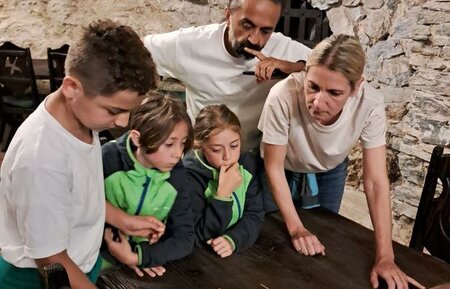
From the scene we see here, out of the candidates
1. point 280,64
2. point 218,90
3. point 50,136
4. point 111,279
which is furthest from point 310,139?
point 50,136

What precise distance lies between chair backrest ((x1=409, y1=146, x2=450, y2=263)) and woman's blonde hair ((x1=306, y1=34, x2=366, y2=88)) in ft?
1.35

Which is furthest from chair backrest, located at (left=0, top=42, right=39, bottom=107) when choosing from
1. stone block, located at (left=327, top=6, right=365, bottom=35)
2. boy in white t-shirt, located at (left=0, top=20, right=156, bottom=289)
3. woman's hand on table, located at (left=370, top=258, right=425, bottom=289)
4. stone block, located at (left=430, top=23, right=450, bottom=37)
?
woman's hand on table, located at (left=370, top=258, right=425, bottom=289)

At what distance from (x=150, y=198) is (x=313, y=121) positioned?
0.55 m

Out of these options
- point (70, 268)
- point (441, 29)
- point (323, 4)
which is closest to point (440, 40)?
point (441, 29)

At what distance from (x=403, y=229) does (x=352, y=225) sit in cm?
172

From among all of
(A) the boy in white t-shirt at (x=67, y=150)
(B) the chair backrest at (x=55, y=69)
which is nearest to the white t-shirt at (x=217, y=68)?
(A) the boy in white t-shirt at (x=67, y=150)

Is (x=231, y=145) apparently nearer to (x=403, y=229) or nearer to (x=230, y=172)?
(x=230, y=172)

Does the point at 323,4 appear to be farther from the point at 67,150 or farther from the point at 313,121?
the point at 67,150

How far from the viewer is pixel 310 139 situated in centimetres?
165

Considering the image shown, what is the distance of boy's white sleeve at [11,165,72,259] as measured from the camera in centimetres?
97

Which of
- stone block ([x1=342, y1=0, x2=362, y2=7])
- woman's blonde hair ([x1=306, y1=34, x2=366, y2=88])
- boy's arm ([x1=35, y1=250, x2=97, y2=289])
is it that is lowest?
boy's arm ([x1=35, y1=250, x2=97, y2=289])

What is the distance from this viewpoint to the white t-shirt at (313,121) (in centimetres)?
158

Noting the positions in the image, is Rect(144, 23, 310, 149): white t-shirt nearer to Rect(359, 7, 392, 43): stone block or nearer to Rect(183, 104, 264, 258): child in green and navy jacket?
Rect(183, 104, 264, 258): child in green and navy jacket

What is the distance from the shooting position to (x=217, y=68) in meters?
1.91
